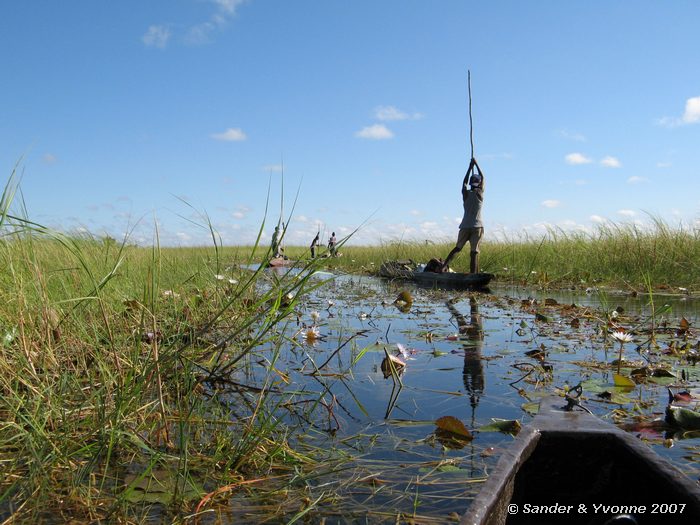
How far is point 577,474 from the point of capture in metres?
1.38

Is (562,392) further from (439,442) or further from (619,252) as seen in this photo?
(619,252)

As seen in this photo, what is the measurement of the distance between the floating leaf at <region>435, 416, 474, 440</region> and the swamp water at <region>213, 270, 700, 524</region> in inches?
0.5

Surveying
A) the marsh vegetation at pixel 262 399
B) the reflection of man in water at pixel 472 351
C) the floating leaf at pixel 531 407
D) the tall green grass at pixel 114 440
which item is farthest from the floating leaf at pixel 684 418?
the tall green grass at pixel 114 440

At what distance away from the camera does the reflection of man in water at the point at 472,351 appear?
278cm

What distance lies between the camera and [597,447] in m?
1.36

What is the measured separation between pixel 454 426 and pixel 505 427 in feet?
0.73

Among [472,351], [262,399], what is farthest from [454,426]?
[472,351]

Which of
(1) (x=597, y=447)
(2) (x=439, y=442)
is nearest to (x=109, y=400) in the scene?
(2) (x=439, y=442)

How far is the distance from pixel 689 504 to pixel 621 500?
30cm

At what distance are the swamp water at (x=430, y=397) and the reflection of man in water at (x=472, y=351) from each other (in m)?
0.01

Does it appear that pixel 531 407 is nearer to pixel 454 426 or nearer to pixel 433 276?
pixel 454 426

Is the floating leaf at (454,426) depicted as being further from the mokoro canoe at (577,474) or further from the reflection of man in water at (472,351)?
the mokoro canoe at (577,474)

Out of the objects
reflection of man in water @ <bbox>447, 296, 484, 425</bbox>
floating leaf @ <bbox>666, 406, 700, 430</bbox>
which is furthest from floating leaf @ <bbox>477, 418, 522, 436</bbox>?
floating leaf @ <bbox>666, 406, 700, 430</bbox>

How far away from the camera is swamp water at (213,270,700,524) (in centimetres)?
158
